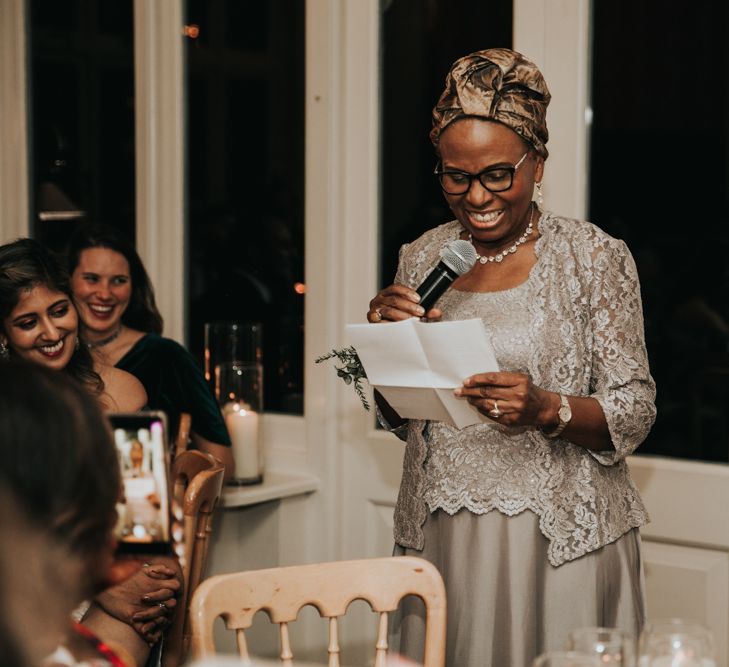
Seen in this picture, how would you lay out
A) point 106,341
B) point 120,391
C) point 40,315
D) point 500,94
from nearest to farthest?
point 500,94 < point 40,315 < point 120,391 < point 106,341

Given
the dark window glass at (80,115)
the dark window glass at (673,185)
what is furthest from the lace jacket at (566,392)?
the dark window glass at (80,115)

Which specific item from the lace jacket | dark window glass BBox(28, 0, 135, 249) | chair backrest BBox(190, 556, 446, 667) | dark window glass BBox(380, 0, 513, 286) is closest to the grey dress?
the lace jacket

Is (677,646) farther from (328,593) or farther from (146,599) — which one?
(146,599)

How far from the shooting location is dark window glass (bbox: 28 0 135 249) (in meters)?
4.05

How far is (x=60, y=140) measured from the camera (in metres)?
4.30

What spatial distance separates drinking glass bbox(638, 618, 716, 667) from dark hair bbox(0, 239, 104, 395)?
5.92 feet

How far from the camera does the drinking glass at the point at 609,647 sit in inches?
48.5

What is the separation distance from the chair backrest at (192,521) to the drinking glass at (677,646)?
1337 millimetres

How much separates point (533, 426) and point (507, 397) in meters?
0.16

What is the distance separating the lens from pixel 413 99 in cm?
331

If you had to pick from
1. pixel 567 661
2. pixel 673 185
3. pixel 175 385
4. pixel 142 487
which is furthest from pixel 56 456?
pixel 175 385

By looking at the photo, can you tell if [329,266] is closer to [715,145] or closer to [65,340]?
[65,340]

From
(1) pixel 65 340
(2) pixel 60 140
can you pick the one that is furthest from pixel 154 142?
(1) pixel 65 340

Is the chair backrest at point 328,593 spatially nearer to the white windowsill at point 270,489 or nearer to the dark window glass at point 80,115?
the white windowsill at point 270,489
